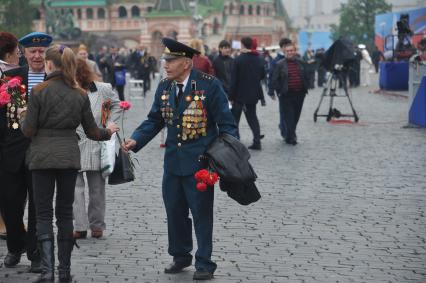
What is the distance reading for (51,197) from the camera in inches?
295

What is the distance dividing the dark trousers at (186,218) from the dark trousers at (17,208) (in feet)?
3.25

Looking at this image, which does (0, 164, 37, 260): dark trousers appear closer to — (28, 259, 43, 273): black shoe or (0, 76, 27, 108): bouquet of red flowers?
(28, 259, 43, 273): black shoe

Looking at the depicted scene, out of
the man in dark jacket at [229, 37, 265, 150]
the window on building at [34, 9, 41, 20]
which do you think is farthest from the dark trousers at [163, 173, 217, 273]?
the window on building at [34, 9, 41, 20]

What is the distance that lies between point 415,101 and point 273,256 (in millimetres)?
12758

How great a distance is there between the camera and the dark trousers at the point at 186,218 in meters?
7.79

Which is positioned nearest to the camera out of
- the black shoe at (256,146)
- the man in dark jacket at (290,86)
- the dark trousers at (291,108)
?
the black shoe at (256,146)

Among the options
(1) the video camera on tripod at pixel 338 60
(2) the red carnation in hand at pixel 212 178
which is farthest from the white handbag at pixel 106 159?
(1) the video camera on tripod at pixel 338 60

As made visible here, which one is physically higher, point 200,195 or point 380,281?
point 200,195

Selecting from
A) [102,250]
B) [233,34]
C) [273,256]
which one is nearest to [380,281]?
[273,256]

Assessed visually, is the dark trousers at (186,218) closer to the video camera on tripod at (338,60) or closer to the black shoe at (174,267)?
the black shoe at (174,267)

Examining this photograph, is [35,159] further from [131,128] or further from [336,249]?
[131,128]

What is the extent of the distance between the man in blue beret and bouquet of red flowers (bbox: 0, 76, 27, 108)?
7 centimetres

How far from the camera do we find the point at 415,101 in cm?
2072

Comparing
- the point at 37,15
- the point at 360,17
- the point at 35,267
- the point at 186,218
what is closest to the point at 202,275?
the point at 186,218
